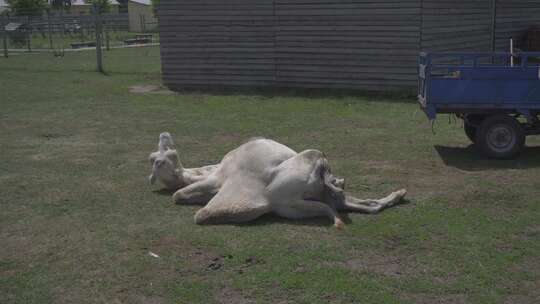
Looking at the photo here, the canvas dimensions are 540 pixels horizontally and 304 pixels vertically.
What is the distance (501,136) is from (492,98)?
58 centimetres

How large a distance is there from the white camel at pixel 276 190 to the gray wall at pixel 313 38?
Answer: 928 cm

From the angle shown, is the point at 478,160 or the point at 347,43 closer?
the point at 478,160

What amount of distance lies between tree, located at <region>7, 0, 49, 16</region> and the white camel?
33.4 m

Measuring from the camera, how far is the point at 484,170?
8.15 meters

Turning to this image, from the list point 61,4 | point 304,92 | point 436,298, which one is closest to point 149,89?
point 304,92

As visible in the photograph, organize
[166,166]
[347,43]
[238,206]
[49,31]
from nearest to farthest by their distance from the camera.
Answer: [238,206], [166,166], [347,43], [49,31]

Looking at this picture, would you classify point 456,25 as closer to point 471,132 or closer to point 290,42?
point 290,42

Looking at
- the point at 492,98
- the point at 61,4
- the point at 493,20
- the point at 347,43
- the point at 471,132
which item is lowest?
the point at 471,132

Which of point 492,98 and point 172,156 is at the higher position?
point 492,98

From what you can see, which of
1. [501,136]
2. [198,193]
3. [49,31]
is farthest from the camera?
[49,31]

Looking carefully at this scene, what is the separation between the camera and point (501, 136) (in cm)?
874

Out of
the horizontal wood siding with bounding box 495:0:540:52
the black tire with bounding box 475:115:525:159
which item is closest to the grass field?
the black tire with bounding box 475:115:525:159

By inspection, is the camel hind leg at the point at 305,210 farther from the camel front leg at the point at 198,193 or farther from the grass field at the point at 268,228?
the camel front leg at the point at 198,193

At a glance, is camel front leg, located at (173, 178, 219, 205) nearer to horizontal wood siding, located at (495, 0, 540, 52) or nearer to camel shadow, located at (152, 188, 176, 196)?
camel shadow, located at (152, 188, 176, 196)
